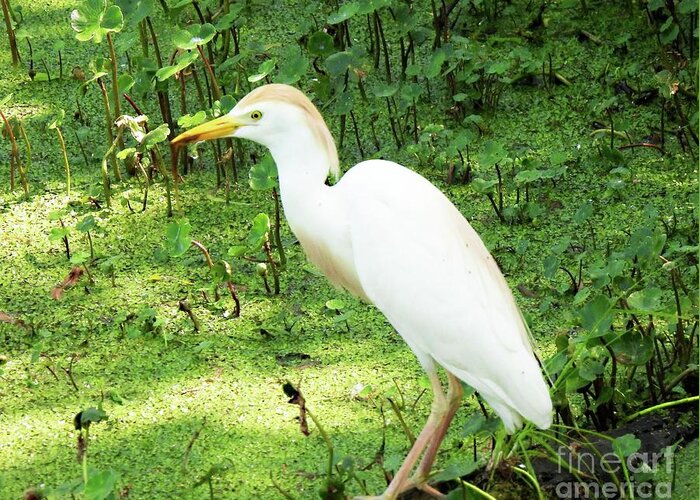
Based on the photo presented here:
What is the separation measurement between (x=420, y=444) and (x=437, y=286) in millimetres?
376

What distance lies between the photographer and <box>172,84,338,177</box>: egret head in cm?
263

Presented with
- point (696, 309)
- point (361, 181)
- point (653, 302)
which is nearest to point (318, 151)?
point (361, 181)

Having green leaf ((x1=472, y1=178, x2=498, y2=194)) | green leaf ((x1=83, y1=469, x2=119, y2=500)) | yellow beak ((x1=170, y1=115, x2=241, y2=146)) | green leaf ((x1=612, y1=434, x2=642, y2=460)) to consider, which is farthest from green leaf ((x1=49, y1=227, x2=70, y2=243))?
green leaf ((x1=612, y1=434, x2=642, y2=460))

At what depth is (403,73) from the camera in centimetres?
421

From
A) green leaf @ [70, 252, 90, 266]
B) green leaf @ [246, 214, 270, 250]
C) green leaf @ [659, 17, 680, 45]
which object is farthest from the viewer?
green leaf @ [659, 17, 680, 45]

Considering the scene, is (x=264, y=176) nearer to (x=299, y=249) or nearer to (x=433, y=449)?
(x=299, y=249)

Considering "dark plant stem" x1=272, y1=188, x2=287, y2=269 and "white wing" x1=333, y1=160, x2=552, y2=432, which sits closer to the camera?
"white wing" x1=333, y1=160, x2=552, y2=432

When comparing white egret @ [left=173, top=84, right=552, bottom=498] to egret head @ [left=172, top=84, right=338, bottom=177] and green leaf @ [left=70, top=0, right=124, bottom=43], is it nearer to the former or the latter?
egret head @ [left=172, top=84, right=338, bottom=177]

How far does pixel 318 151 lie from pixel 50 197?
1581mm

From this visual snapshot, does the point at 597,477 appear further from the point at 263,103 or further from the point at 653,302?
the point at 263,103

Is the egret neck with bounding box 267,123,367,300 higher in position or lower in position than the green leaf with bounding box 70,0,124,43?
lower

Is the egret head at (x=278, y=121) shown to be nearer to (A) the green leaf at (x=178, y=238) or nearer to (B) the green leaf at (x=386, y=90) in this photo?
(A) the green leaf at (x=178, y=238)

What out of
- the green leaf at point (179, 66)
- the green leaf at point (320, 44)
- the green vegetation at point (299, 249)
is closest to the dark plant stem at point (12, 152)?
the green vegetation at point (299, 249)

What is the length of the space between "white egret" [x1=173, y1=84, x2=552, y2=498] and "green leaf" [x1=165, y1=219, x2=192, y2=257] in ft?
2.07
